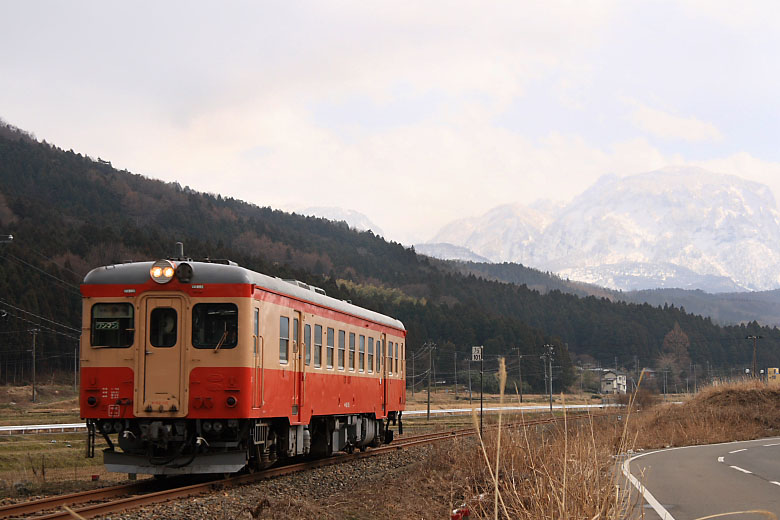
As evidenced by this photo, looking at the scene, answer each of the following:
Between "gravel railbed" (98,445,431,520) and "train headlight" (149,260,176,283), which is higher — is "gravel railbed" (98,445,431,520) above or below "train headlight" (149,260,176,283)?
below

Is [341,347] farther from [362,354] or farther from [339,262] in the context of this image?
[339,262]

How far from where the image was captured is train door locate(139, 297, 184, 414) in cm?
1394

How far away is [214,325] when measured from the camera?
14195mm

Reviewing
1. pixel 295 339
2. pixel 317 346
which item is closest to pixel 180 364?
pixel 295 339

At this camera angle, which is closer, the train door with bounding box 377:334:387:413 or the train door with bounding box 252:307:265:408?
the train door with bounding box 252:307:265:408

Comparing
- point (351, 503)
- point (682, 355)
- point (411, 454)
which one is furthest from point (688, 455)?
point (682, 355)

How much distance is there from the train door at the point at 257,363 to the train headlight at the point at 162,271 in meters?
1.37

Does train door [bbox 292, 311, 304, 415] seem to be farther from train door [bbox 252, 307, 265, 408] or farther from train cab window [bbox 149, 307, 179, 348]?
train cab window [bbox 149, 307, 179, 348]

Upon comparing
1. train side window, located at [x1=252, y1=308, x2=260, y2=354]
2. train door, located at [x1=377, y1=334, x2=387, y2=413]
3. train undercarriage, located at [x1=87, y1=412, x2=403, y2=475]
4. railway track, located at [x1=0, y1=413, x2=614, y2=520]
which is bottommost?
railway track, located at [x1=0, y1=413, x2=614, y2=520]

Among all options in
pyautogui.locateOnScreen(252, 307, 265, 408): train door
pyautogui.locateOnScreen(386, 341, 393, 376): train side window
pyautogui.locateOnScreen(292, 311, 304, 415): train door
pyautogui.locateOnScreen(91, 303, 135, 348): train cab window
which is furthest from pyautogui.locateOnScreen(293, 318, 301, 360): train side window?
pyautogui.locateOnScreen(386, 341, 393, 376): train side window

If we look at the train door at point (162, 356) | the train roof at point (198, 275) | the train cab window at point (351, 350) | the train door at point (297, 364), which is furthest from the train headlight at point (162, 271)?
the train cab window at point (351, 350)

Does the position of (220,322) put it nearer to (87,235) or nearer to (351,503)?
(351,503)

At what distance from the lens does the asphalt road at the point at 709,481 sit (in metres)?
12.5

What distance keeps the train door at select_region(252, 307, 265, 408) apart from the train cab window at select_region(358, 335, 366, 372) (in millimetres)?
5967
